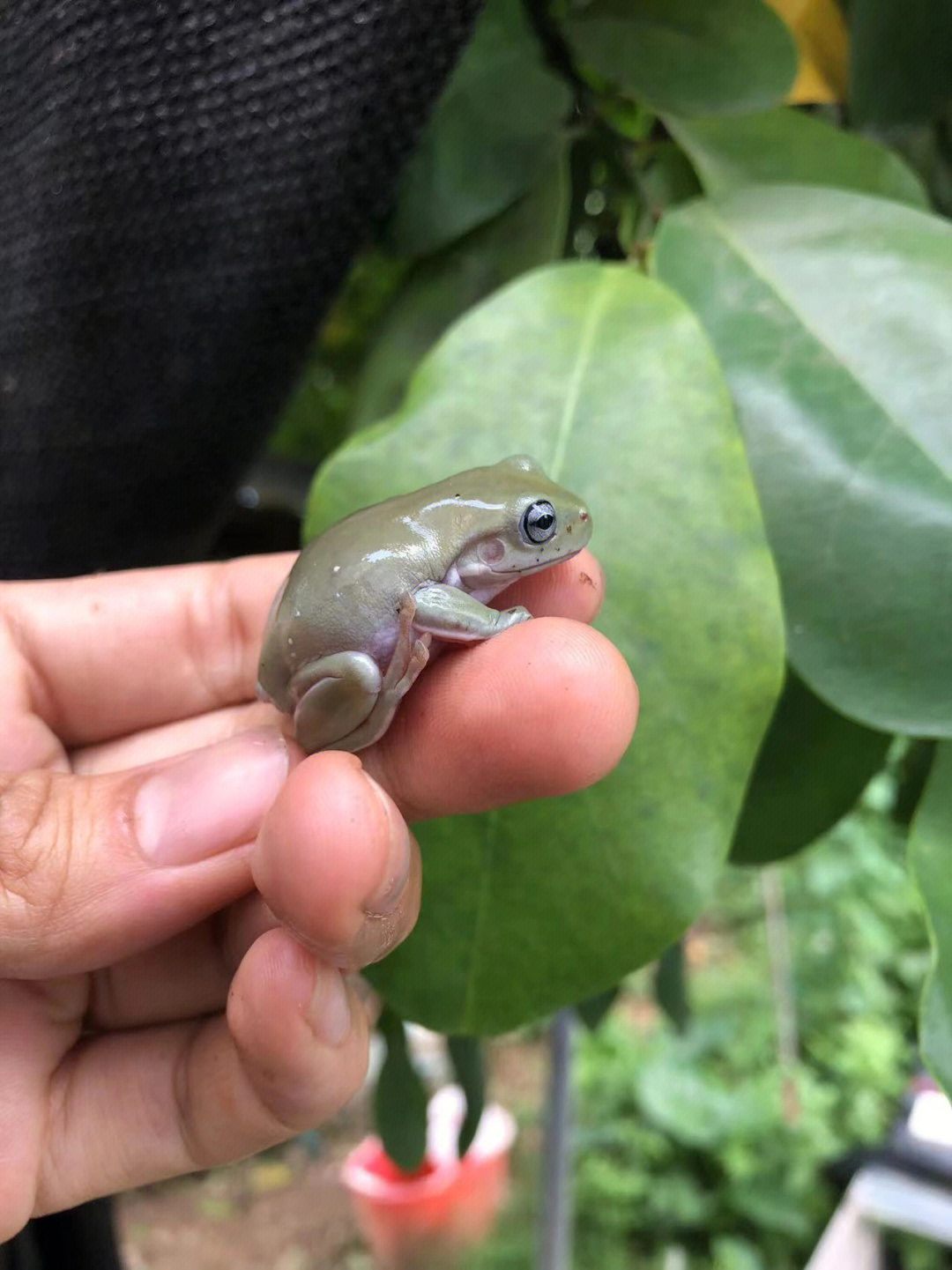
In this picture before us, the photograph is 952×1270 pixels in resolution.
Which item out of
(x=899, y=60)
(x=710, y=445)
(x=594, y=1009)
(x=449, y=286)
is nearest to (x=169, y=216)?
(x=449, y=286)

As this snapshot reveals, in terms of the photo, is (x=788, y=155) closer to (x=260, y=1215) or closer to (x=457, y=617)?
(x=457, y=617)

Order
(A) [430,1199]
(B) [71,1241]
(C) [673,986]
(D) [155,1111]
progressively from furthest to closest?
(A) [430,1199] < (C) [673,986] < (B) [71,1241] < (D) [155,1111]

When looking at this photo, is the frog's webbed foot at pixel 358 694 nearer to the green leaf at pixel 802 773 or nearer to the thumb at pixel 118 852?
the thumb at pixel 118 852

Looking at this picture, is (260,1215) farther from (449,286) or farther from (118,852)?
(449,286)

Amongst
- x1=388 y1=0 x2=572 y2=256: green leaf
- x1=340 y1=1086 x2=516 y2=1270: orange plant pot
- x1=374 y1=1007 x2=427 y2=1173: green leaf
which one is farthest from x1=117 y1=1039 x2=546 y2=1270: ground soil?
x1=388 y1=0 x2=572 y2=256: green leaf

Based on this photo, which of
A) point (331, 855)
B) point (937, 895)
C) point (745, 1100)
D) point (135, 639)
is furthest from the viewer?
point (745, 1100)

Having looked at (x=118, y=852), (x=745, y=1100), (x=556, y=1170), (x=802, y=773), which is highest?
(x=118, y=852)

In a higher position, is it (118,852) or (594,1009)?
(118,852)

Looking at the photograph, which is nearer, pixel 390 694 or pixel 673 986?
pixel 390 694
